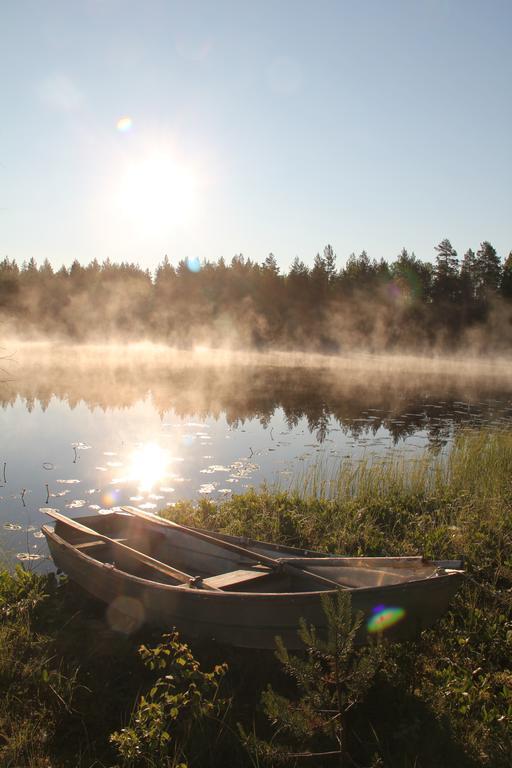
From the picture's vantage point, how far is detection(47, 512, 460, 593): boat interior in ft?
17.4

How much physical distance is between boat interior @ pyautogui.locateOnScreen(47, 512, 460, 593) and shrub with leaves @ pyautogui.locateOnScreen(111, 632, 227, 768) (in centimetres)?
87

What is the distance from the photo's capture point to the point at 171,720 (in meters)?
4.23

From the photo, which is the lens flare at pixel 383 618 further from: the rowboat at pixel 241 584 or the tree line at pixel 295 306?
the tree line at pixel 295 306

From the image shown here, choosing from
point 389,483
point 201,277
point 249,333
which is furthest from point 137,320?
point 389,483

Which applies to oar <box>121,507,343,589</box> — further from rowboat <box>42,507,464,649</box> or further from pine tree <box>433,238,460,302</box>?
pine tree <box>433,238,460,302</box>

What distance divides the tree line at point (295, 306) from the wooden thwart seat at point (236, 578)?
53006mm

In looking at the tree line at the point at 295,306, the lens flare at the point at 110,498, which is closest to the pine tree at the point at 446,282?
the tree line at the point at 295,306

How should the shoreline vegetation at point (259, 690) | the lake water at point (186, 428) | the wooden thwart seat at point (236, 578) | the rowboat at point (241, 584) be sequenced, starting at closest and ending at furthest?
the shoreline vegetation at point (259, 690) → the rowboat at point (241, 584) → the wooden thwart seat at point (236, 578) → the lake water at point (186, 428)

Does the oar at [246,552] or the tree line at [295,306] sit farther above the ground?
the tree line at [295,306]

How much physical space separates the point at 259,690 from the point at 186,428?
481 inches

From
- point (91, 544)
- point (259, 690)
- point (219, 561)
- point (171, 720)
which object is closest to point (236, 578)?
point (219, 561)

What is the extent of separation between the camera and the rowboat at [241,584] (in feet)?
15.3

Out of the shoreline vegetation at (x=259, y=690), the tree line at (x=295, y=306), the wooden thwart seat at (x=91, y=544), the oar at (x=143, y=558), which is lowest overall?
the shoreline vegetation at (x=259, y=690)

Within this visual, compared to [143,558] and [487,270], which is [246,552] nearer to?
[143,558]
